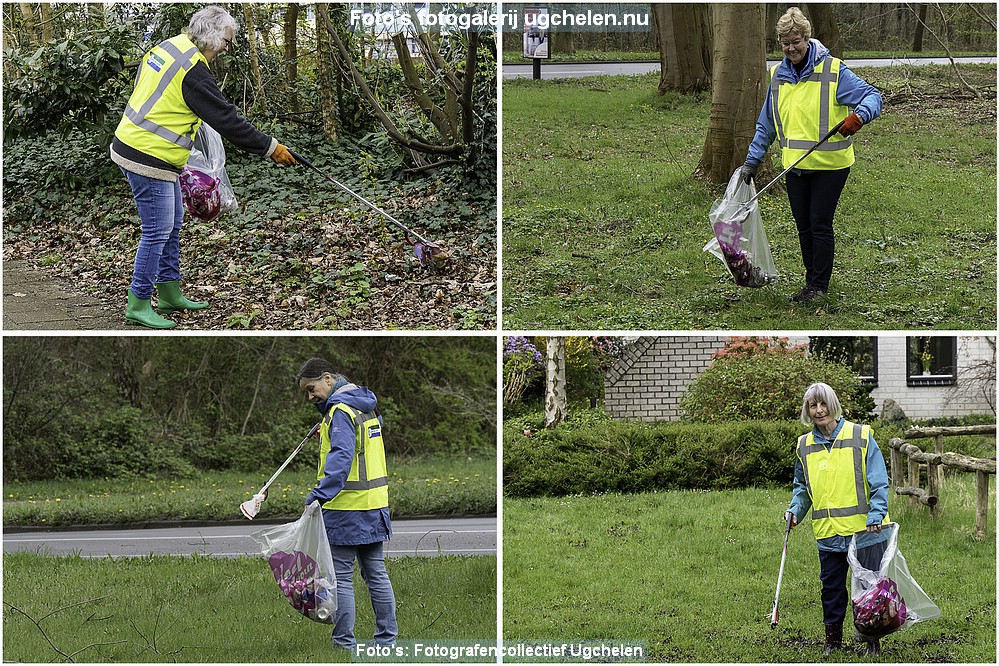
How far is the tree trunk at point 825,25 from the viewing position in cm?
1220

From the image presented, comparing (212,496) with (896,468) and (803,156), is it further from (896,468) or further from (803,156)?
(803,156)

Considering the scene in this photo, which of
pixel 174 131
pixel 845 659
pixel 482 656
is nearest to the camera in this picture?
pixel 845 659

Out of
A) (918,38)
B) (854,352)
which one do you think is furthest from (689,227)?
(918,38)

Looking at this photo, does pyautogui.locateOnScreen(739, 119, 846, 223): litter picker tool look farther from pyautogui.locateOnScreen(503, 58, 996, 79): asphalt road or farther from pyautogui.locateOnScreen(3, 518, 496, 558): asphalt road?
pyautogui.locateOnScreen(503, 58, 996, 79): asphalt road

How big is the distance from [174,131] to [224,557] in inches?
125

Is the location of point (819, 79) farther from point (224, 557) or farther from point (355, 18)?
point (224, 557)

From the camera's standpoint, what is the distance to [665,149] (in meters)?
9.66

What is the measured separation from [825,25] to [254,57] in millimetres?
7526

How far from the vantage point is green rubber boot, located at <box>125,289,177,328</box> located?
19.3ft

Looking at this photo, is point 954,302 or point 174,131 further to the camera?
point 954,302

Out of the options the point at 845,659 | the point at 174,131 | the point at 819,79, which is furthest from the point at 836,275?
the point at 174,131

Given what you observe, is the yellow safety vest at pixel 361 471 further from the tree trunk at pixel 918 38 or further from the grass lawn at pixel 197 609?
the tree trunk at pixel 918 38

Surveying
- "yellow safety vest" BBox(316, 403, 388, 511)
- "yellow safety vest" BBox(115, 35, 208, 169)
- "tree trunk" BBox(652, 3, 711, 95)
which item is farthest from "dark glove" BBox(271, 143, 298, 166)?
"tree trunk" BBox(652, 3, 711, 95)

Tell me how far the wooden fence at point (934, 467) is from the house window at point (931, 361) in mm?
3382
